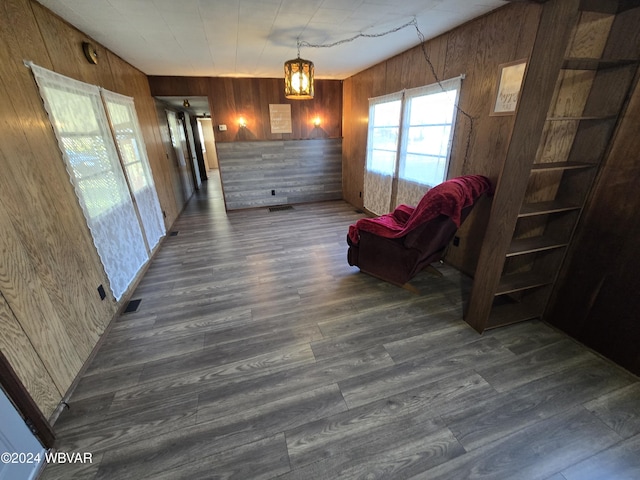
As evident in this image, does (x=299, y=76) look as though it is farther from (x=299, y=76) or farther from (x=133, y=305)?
(x=133, y=305)

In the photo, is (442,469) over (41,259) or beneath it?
beneath

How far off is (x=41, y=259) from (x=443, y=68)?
3807 millimetres

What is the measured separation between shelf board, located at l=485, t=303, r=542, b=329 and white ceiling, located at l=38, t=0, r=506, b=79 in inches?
97.6

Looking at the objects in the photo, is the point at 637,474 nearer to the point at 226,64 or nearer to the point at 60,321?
the point at 60,321

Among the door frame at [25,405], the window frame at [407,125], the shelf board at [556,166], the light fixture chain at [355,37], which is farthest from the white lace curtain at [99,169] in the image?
the window frame at [407,125]

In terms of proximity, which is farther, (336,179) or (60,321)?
(336,179)

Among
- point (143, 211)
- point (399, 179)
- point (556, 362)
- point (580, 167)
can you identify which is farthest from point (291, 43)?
point (556, 362)

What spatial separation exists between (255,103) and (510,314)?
16.7 feet

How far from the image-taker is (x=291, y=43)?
2.98m

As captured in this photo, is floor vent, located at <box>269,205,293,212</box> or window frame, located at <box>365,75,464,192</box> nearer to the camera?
window frame, located at <box>365,75,464,192</box>

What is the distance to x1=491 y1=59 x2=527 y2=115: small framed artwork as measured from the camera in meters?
2.12

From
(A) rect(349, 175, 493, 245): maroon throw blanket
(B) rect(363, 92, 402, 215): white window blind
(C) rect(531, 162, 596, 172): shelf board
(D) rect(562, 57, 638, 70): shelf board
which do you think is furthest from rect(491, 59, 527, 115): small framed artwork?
(B) rect(363, 92, 402, 215): white window blind

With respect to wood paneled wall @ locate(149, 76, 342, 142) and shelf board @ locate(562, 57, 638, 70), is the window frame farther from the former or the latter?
wood paneled wall @ locate(149, 76, 342, 142)

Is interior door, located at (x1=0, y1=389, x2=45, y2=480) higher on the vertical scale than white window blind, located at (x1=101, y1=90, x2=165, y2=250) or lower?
lower
